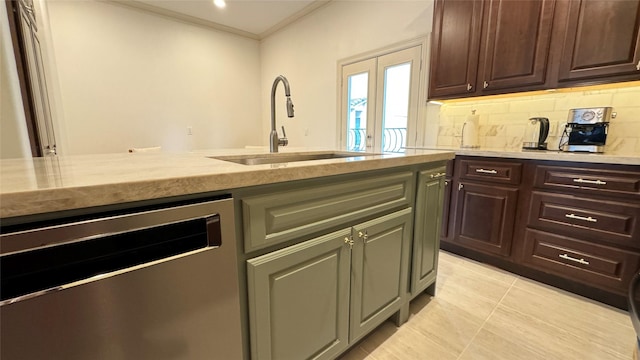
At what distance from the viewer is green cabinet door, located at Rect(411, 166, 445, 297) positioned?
137 cm

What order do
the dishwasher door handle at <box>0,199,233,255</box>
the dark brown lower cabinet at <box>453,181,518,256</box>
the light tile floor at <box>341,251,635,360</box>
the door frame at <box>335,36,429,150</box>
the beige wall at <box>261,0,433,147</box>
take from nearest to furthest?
the dishwasher door handle at <box>0,199,233,255</box>
the light tile floor at <box>341,251,635,360</box>
the dark brown lower cabinet at <box>453,181,518,256</box>
the door frame at <box>335,36,429,150</box>
the beige wall at <box>261,0,433,147</box>

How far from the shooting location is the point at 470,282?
187 centimetres

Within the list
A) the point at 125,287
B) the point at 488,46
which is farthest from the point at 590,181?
the point at 125,287

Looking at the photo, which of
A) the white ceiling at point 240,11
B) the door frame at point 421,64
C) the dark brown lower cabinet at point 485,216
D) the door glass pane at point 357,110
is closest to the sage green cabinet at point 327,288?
the dark brown lower cabinet at point 485,216

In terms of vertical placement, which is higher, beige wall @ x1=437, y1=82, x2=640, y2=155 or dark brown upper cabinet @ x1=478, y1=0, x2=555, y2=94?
dark brown upper cabinet @ x1=478, y1=0, x2=555, y2=94

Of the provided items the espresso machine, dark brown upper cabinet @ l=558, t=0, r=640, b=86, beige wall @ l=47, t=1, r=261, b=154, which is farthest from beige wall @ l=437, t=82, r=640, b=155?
beige wall @ l=47, t=1, r=261, b=154

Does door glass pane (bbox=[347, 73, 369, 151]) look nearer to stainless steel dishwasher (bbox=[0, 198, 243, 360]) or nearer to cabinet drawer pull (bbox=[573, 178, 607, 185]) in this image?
cabinet drawer pull (bbox=[573, 178, 607, 185])

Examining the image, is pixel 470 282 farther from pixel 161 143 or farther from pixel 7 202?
pixel 161 143

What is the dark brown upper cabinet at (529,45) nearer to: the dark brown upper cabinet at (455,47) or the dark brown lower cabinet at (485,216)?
the dark brown upper cabinet at (455,47)

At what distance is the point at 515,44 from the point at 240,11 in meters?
3.34

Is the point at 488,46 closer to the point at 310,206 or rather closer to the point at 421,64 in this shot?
the point at 421,64

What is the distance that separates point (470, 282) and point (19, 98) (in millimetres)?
3069

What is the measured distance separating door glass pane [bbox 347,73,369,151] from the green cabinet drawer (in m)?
2.21

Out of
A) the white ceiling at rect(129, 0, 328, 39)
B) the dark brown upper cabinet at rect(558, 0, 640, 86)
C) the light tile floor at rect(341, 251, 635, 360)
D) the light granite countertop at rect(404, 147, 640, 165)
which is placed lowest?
the light tile floor at rect(341, 251, 635, 360)
